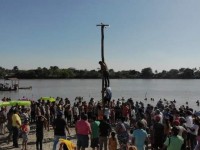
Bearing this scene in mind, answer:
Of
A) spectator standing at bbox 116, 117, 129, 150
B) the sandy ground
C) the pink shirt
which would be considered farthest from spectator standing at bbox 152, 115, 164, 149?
the sandy ground

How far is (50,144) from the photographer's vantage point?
52.1 feet

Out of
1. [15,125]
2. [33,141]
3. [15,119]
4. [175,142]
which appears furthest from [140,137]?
[33,141]

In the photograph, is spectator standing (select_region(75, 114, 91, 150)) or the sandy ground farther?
the sandy ground

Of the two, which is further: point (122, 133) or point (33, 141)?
point (33, 141)

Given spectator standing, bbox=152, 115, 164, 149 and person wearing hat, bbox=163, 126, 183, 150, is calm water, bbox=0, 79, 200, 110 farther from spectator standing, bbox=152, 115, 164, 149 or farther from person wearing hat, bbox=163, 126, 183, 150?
person wearing hat, bbox=163, 126, 183, 150

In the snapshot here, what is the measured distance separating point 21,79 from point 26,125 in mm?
169501

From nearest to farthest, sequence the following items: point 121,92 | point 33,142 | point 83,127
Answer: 1. point 83,127
2. point 33,142
3. point 121,92

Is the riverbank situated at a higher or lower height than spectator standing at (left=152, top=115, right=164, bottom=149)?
lower

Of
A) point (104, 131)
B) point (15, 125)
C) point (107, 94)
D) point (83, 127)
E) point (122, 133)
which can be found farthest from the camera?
point (107, 94)

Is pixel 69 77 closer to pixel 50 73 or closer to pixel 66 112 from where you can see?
pixel 50 73

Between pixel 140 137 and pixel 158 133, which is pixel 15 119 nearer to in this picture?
pixel 158 133

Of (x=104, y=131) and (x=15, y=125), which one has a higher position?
(x=104, y=131)

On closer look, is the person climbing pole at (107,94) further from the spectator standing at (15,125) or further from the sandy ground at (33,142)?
the spectator standing at (15,125)

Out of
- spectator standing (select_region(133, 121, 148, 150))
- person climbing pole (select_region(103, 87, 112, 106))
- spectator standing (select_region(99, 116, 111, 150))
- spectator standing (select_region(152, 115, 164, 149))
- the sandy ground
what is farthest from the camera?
person climbing pole (select_region(103, 87, 112, 106))
